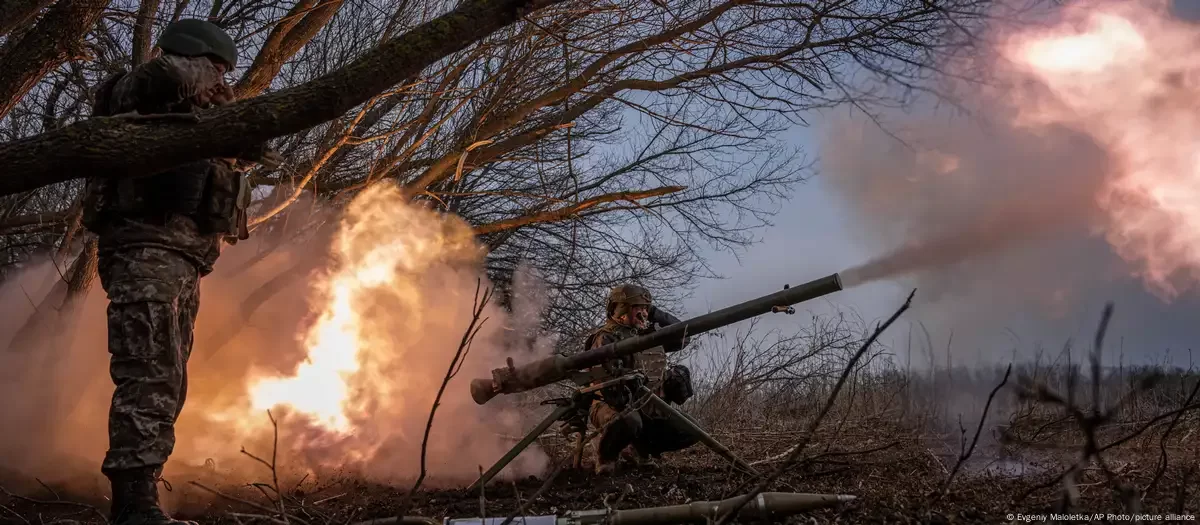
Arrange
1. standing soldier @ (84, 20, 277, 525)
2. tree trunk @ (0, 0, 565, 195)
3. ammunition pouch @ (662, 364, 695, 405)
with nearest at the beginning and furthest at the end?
1. tree trunk @ (0, 0, 565, 195)
2. standing soldier @ (84, 20, 277, 525)
3. ammunition pouch @ (662, 364, 695, 405)

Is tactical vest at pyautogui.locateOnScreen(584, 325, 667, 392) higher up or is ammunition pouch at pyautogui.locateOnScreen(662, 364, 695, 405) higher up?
tactical vest at pyautogui.locateOnScreen(584, 325, 667, 392)

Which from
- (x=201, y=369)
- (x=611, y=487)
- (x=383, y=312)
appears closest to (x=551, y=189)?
(x=383, y=312)

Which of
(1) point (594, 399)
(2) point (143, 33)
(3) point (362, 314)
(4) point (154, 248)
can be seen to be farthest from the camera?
(2) point (143, 33)

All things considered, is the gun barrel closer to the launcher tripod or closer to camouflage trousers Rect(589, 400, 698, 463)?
the launcher tripod

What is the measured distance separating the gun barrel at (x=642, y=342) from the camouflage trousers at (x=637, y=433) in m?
0.62

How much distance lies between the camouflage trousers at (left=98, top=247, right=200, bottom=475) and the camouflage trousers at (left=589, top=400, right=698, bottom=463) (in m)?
2.72

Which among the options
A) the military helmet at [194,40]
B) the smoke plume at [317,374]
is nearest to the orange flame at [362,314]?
the smoke plume at [317,374]

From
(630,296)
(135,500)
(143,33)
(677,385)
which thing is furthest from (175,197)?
(143,33)

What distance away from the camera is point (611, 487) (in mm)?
5117

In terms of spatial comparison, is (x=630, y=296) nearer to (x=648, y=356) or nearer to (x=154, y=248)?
(x=648, y=356)

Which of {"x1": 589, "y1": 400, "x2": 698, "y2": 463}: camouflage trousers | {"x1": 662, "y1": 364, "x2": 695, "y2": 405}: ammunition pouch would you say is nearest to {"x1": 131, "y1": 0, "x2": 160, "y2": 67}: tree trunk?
{"x1": 589, "y1": 400, "x2": 698, "y2": 463}: camouflage trousers

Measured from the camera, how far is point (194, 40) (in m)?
4.31

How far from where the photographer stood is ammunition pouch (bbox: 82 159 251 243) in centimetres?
409

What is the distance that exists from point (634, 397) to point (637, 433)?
435 mm
